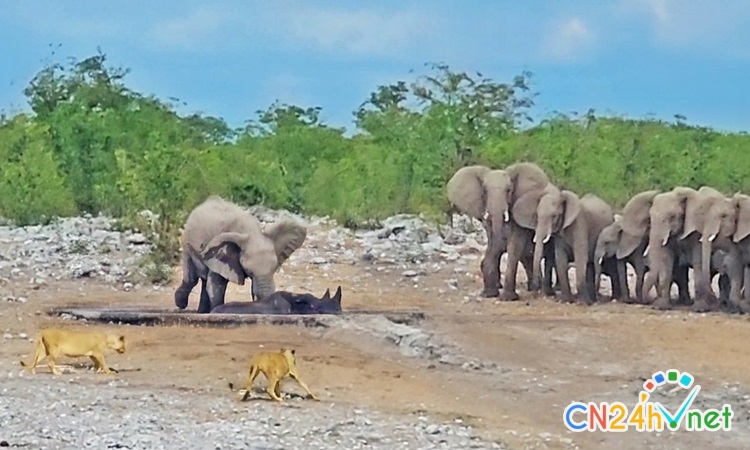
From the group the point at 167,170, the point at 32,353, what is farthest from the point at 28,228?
the point at 32,353

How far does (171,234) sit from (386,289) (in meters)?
3.65

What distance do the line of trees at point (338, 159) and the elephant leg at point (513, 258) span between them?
21.8 ft

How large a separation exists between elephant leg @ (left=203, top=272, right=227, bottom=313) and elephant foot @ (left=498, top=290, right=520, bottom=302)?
446cm

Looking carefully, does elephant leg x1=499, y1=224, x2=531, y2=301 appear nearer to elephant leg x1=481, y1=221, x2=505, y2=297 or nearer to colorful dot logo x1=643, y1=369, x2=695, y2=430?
elephant leg x1=481, y1=221, x2=505, y2=297

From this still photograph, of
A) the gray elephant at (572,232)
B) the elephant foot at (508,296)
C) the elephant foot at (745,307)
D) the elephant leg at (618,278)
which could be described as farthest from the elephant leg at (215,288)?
the elephant foot at (745,307)

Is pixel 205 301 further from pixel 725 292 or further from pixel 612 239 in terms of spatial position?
pixel 725 292

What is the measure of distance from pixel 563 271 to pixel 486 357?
5.70 metres

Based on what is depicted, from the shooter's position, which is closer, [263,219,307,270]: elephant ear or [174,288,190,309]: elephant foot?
[263,219,307,270]: elephant ear

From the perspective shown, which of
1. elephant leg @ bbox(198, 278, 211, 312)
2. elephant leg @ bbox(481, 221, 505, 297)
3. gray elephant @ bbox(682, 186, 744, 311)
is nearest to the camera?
elephant leg @ bbox(198, 278, 211, 312)

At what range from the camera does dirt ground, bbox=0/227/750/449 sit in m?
11.8

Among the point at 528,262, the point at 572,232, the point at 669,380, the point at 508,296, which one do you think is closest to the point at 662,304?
the point at 572,232

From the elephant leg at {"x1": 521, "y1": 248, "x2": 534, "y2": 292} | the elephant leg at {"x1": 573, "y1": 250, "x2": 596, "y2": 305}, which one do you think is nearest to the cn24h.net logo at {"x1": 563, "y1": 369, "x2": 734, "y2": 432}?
the elephant leg at {"x1": 573, "y1": 250, "x2": 596, "y2": 305}

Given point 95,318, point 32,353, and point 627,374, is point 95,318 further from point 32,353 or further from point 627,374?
point 627,374

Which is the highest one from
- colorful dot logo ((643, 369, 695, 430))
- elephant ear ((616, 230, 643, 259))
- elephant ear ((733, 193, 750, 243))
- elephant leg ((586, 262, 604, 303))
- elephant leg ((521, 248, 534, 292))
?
elephant ear ((733, 193, 750, 243))
